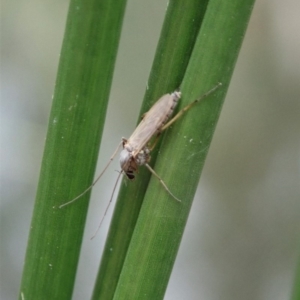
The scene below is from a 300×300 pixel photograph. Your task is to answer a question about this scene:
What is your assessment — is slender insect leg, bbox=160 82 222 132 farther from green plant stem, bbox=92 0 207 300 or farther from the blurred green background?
the blurred green background

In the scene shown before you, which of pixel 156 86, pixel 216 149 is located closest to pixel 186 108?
pixel 156 86

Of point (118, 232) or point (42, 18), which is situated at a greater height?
point (42, 18)

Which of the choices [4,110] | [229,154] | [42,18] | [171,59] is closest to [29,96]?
[4,110]

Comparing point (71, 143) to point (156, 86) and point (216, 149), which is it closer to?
point (156, 86)

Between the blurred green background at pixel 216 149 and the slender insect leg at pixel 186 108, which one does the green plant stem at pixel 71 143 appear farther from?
the blurred green background at pixel 216 149

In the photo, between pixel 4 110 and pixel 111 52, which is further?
pixel 4 110

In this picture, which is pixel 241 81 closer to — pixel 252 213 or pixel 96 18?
pixel 252 213

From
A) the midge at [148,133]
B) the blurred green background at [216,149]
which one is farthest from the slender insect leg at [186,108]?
the blurred green background at [216,149]
